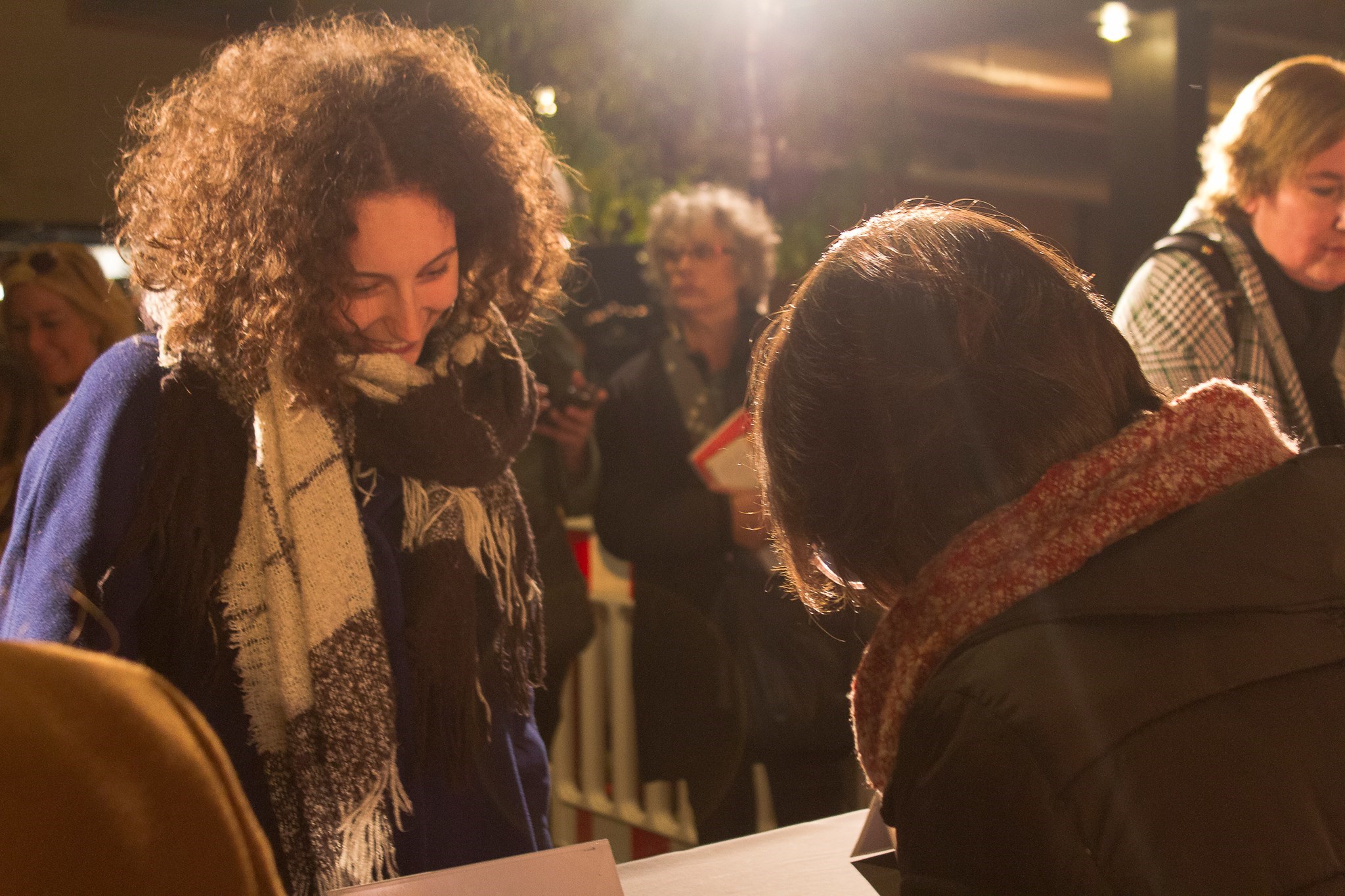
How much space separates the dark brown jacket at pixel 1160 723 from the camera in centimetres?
73

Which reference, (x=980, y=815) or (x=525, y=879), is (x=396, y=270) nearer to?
(x=525, y=879)

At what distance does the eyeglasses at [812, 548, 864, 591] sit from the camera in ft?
3.29

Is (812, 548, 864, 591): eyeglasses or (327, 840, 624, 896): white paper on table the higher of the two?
(812, 548, 864, 591): eyeglasses

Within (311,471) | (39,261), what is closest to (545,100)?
(39,261)

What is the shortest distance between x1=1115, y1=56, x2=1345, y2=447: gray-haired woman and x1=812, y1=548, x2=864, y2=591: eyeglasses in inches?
40.9

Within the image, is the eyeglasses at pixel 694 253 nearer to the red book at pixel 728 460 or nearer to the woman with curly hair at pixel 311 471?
the red book at pixel 728 460

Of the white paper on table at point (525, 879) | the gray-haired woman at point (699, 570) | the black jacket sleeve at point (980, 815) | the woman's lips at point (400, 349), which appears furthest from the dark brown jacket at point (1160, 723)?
the gray-haired woman at point (699, 570)

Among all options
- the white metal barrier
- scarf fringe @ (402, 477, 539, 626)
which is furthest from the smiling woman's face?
the white metal barrier

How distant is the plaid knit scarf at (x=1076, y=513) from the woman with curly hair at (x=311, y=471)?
0.60m

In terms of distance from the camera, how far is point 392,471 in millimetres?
1288

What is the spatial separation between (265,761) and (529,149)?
822 millimetres

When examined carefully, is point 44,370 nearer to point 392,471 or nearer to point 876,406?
point 392,471

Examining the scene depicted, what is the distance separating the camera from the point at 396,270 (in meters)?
1.23

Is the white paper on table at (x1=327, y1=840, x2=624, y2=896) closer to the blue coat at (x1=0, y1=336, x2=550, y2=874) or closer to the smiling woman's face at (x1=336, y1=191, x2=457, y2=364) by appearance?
the blue coat at (x1=0, y1=336, x2=550, y2=874)
